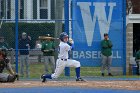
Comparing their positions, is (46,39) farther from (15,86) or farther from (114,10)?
(15,86)

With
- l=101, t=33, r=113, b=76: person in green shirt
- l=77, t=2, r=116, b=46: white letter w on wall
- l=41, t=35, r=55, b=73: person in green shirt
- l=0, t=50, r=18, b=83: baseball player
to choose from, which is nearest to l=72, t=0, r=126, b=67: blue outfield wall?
l=77, t=2, r=116, b=46: white letter w on wall

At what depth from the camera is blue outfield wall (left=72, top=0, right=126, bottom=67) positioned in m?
22.5

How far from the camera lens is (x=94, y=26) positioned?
891 inches

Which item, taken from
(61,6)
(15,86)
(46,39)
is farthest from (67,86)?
(61,6)

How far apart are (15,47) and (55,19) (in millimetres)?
2077

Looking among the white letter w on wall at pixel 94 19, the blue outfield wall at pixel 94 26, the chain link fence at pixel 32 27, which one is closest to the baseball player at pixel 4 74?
the chain link fence at pixel 32 27

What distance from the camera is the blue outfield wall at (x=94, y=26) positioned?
22.5m

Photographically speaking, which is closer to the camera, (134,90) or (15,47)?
(134,90)

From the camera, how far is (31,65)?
23859 millimetres

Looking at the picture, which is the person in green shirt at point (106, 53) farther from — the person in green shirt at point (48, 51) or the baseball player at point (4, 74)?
the baseball player at point (4, 74)

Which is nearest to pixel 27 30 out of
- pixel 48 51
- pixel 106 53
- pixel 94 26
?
pixel 48 51

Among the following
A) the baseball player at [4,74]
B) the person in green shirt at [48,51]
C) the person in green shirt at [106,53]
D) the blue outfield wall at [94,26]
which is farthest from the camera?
the blue outfield wall at [94,26]

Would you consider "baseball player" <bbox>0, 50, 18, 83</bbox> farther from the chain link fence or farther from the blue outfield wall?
the blue outfield wall

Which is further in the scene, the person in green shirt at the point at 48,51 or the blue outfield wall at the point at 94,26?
the blue outfield wall at the point at 94,26
